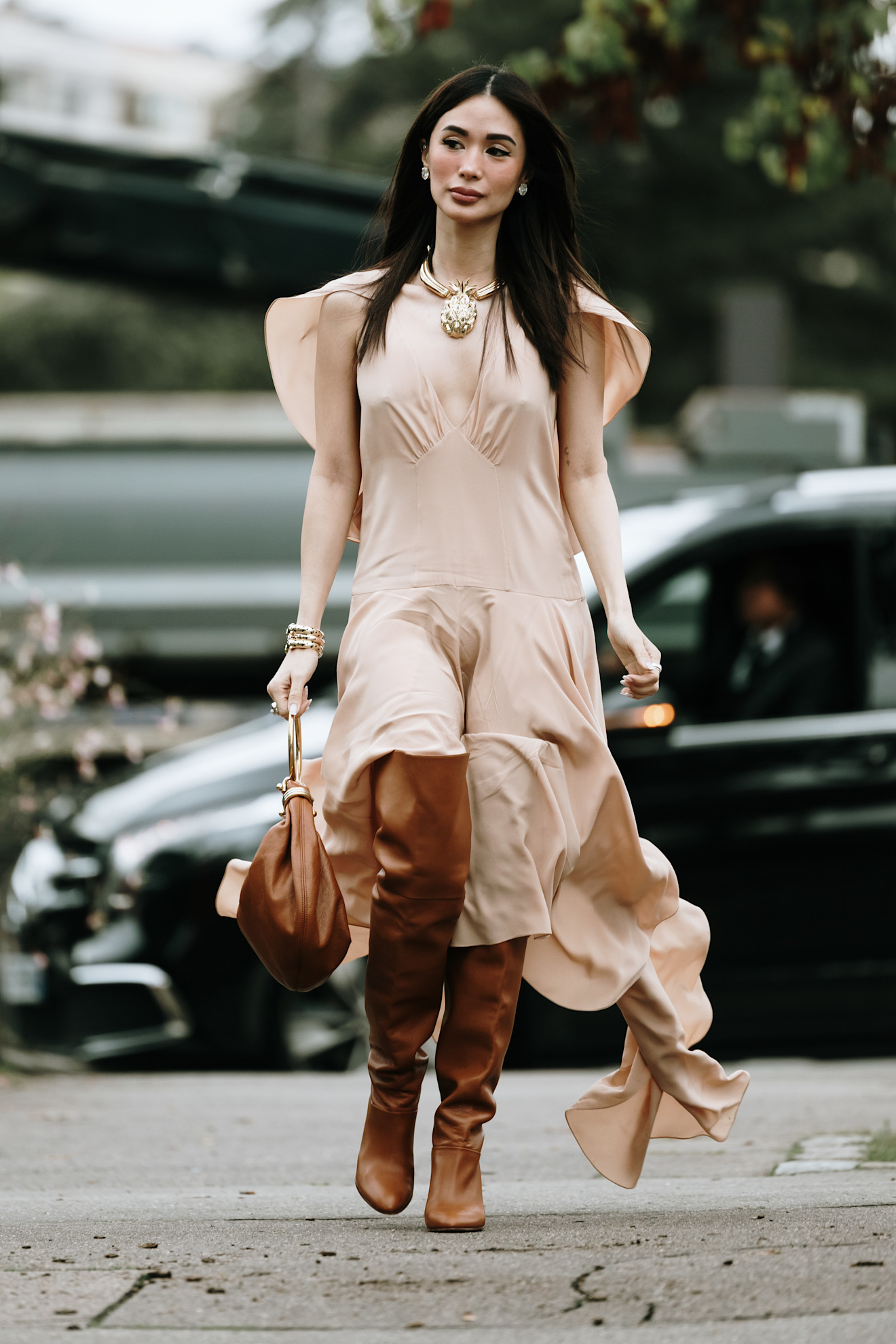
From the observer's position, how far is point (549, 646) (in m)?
3.06

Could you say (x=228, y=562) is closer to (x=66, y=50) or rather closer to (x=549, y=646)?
(x=549, y=646)

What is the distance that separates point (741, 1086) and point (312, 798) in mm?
938

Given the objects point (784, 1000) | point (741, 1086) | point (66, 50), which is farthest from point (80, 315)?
point (66, 50)

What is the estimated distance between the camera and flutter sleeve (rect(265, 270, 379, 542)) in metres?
3.28

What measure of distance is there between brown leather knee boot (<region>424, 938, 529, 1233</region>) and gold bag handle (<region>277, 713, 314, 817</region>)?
14.3 inches

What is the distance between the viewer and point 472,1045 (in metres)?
3.00

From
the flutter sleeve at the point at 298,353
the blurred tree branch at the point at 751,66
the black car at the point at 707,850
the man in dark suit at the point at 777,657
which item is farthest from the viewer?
the man in dark suit at the point at 777,657

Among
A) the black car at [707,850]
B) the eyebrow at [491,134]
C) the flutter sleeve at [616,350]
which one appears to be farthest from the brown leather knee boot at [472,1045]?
the black car at [707,850]

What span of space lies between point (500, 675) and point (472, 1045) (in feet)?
1.99

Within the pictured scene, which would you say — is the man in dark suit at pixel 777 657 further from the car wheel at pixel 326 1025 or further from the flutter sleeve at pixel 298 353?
the flutter sleeve at pixel 298 353

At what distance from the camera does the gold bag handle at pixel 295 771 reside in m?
2.95

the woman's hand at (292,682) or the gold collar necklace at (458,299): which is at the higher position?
the gold collar necklace at (458,299)

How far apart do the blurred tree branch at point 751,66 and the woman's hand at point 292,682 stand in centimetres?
276

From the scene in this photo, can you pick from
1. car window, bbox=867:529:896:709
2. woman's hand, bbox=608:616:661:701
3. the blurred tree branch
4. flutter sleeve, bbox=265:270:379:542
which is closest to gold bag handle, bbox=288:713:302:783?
flutter sleeve, bbox=265:270:379:542
